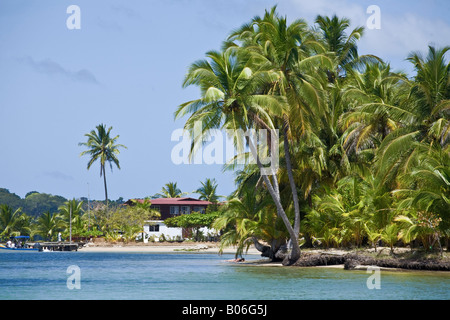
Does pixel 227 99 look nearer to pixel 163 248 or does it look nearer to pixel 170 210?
pixel 163 248

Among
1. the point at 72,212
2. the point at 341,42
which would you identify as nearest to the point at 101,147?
the point at 72,212

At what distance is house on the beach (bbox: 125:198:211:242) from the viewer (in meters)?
68.6

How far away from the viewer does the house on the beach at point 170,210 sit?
68562 mm

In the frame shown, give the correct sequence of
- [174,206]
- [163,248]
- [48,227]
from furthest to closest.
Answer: [48,227], [174,206], [163,248]

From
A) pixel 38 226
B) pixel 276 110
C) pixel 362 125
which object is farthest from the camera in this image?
pixel 38 226

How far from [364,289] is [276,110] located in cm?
954

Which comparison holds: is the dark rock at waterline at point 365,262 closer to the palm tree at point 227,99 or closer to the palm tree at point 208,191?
the palm tree at point 227,99

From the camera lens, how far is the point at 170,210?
7250cm

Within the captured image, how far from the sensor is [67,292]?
1823 cm

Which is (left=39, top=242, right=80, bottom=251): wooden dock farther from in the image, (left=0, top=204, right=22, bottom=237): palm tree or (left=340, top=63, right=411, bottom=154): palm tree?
(left=340, top=63, right=411, bottom=154): palm tree

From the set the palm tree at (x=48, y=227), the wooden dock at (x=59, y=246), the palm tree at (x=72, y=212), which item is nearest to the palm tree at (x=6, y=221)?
the palm tree at (x=48, y=227)

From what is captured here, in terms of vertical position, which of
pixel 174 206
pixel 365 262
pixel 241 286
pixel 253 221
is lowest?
pixel 241 286
